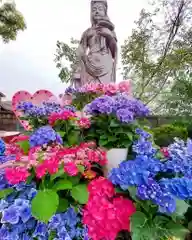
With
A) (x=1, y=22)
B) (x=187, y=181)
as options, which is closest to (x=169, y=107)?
(x=187, y=181)

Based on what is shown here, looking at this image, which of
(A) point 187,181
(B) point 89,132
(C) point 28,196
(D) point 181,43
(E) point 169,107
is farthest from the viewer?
(D) point 181,43

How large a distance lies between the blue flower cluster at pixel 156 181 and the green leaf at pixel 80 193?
0.13 metres

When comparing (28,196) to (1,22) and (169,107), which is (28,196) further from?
(1,22)

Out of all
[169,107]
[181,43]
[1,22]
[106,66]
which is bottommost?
[169,107]

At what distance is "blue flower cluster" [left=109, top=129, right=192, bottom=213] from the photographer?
2.67 feet

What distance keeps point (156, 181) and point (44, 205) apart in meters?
0.42

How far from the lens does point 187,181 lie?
2.76 ft

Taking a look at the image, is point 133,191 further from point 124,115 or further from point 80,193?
point 124,115

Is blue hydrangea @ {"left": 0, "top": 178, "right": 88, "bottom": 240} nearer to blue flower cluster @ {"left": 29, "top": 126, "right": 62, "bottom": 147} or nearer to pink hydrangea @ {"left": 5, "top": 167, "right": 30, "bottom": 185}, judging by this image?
pink hydrangea @ {"left": 5, "top": 167, "right": 30, "bottom": 185}

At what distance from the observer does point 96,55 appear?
4480 millimetres

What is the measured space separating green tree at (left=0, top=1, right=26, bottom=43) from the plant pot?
1300 cm

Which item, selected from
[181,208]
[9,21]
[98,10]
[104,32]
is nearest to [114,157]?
[181,208]

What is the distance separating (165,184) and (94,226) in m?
0.31

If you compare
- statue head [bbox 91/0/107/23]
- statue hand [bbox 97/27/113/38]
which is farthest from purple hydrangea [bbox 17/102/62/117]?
statue head [bbox 91/0/107/23]
